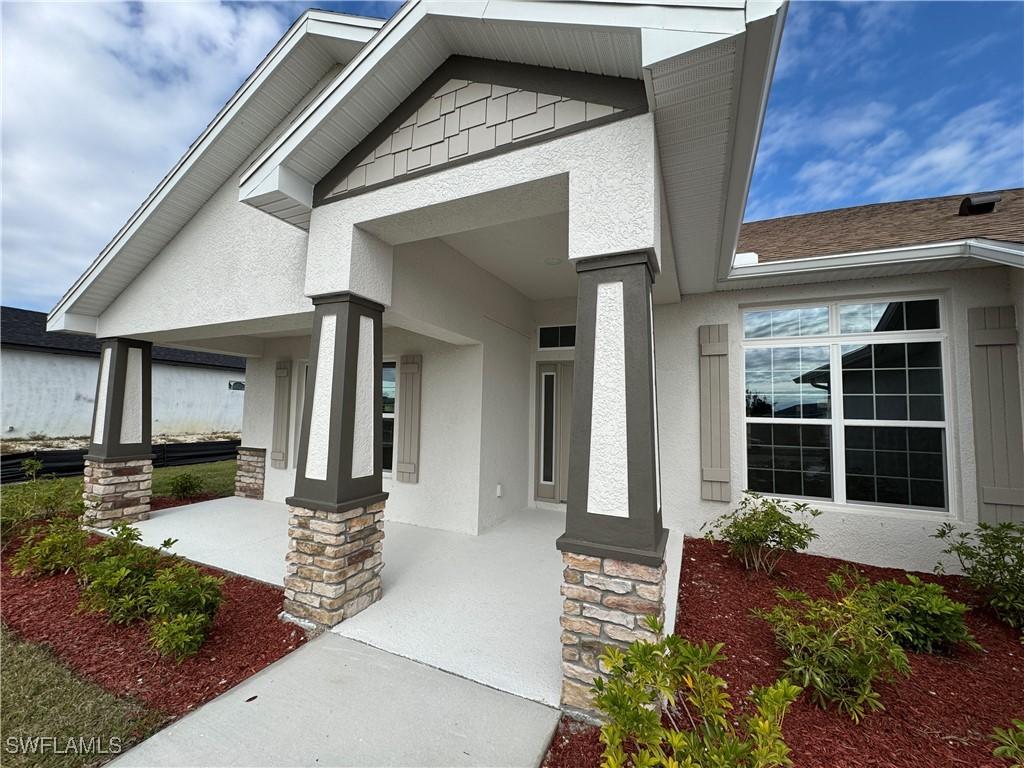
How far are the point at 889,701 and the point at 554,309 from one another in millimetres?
5561

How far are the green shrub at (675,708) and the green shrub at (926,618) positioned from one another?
2109mm

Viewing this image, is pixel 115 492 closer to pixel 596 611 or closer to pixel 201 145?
pixel 201 145

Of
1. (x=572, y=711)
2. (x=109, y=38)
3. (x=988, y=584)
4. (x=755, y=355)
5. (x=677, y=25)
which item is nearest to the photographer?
(x=677, y=25)

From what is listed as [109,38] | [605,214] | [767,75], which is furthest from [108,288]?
[767,75]

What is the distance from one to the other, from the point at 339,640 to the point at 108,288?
5835mm

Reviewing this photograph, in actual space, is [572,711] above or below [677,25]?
below

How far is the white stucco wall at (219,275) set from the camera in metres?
4.26

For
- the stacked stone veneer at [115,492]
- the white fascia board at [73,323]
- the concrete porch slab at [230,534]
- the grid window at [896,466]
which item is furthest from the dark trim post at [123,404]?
the grid window at [896,466]

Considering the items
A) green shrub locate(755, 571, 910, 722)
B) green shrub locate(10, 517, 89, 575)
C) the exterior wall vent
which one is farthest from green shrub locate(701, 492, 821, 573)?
green shrub locate(10, 517, 89, 575)

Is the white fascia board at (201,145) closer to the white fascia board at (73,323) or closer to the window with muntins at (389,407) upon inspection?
the white fascia board at (73,323)

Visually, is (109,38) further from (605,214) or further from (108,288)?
(605,214)

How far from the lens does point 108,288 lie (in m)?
5.57

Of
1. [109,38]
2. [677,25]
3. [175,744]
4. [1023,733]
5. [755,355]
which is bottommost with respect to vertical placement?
[175,744]

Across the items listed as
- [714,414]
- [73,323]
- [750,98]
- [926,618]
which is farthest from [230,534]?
[926,618]
